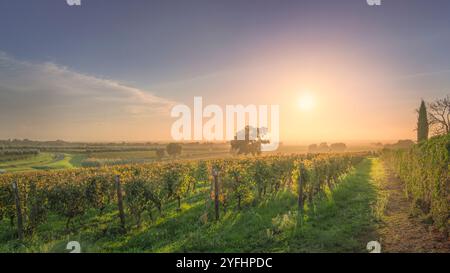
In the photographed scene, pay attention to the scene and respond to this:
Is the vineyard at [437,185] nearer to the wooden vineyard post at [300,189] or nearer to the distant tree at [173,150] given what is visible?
the wooden vineyard post at [300,189]

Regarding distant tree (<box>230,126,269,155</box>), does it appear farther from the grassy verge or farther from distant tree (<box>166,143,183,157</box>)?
the grassy verge

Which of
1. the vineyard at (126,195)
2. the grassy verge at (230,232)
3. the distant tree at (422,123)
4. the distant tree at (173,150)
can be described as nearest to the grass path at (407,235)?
the grassy verge at (230,232)

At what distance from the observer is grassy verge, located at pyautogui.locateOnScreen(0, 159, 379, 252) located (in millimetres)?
8039

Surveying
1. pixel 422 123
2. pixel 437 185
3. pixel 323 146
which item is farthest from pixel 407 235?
pixel 323 146

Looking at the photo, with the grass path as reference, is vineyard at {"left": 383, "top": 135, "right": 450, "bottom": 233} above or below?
above

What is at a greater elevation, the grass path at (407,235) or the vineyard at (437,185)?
the vineyard at (437,185)

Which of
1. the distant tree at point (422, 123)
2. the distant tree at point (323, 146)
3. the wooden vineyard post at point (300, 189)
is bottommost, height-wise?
the distant tree at point (323, 146)

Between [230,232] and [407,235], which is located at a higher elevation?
[407,235]

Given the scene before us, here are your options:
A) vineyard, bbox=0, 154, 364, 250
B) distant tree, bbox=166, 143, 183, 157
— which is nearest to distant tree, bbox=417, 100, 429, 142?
distant tree, bbox=166, 143, 183, 157

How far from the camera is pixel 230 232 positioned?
9250mm

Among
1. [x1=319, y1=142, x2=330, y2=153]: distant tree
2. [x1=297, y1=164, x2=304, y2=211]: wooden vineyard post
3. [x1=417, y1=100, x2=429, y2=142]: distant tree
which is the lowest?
[x1=319, y1=142, x2=330, y2=153]: distant tree

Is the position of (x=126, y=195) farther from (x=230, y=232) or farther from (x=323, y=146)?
(x=323, y=146)

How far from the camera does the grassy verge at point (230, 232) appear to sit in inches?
316
